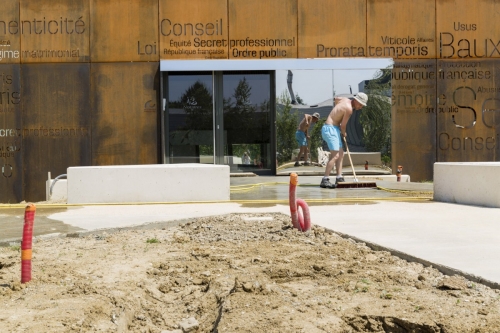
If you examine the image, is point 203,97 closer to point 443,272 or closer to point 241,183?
point 241,183

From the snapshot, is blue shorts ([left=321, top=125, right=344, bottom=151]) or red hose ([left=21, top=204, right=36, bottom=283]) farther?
blue shorts ([left=321, top=125, right=344, bottom=151])

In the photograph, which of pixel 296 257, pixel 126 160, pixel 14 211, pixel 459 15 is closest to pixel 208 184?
pixel 14 211

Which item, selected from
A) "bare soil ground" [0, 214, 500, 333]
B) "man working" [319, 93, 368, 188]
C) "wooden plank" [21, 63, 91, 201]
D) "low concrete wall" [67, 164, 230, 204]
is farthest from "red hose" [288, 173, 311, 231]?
"wooden plank" [21, 63, 91, 201]

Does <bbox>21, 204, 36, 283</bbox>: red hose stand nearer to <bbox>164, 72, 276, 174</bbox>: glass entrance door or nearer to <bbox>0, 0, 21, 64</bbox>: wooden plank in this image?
<bbox>164, 72, 276, 174</bbox>: glass entrance door

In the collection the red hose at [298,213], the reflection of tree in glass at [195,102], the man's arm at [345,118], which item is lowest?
the red hose at [298,213]

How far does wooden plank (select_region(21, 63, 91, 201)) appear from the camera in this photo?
59.1ft

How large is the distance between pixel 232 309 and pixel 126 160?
1396cm

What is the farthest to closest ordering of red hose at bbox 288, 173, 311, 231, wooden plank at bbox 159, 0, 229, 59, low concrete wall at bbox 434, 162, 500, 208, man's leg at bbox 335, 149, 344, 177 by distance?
wooden plank at bbox 159, 0, 229, 59
man's leg at bbox 335, 149, 344, 177
low concrete wall at bbox 434, 162, 500, 208
red hose at bbox 288, 173, 311, 231

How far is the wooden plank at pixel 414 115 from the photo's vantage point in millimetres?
18453

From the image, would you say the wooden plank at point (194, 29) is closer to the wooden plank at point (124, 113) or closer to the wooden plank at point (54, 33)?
the wooden plank at point (124, 113)

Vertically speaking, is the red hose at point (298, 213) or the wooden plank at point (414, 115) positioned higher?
the wooden plank at point (414, 115)

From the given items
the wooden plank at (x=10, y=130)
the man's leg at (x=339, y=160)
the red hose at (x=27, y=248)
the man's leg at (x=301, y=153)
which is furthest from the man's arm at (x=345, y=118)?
the red hose at (x=27, y=248)

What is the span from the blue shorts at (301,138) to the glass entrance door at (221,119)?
2.43 feet

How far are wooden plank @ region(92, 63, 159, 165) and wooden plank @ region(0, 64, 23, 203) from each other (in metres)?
2.10
